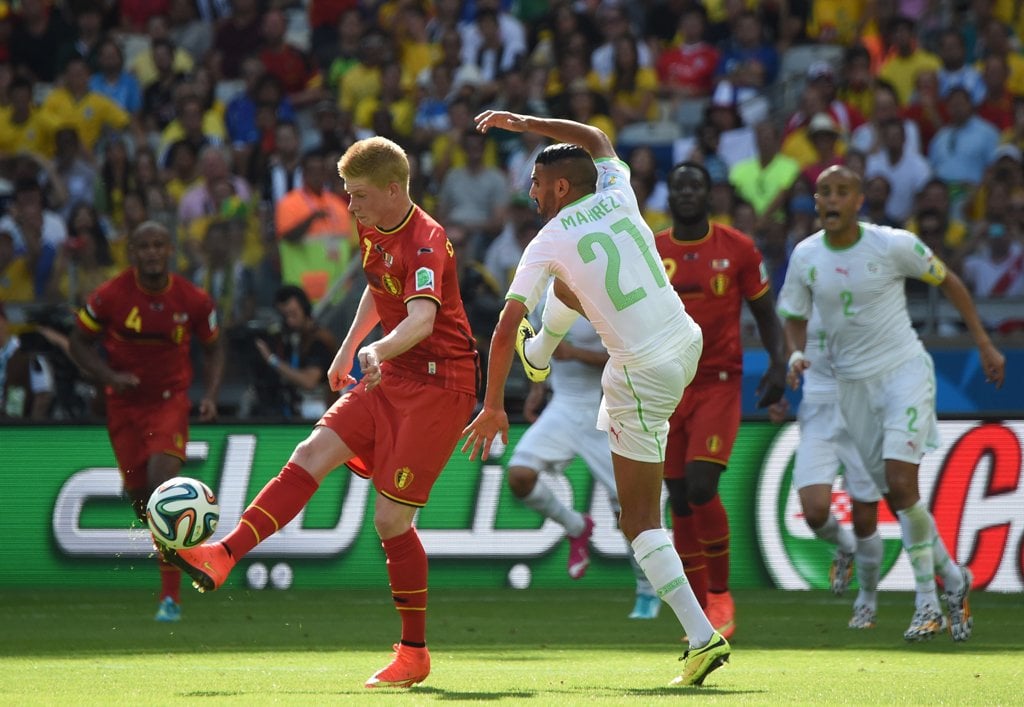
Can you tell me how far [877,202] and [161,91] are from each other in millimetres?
9398

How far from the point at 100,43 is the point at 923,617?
48.8ft

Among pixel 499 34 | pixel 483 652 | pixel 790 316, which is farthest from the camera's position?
pixel 499 34

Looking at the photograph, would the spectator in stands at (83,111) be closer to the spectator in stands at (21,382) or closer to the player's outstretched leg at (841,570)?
the spectator in stands at (21,382)

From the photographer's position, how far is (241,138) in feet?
66.6

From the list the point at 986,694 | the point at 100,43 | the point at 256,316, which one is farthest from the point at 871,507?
the point at 100,43

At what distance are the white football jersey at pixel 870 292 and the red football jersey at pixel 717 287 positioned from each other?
449mm

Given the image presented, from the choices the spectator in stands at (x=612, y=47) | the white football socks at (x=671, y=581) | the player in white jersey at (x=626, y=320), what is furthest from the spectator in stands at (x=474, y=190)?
the white football socks at (x=671, y=581)

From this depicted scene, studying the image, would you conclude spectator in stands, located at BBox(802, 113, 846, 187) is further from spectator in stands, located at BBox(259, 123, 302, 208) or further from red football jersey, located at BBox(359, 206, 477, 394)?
red football jersey, located at BBox(359, 206, 477, 394)

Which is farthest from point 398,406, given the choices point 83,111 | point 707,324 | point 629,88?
point 83,111

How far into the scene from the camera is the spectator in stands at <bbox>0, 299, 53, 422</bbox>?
51.3ft

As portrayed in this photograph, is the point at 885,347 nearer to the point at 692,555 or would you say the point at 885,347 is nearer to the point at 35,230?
the point at 692,555

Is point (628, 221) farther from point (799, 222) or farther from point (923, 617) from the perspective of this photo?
point (799, 222)

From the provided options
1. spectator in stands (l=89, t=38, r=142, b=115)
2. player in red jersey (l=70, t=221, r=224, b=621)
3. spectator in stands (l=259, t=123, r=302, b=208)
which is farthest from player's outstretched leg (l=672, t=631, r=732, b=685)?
spectator in stands (l=89, t=38, r=142, b=115)

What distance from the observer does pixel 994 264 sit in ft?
51.5
